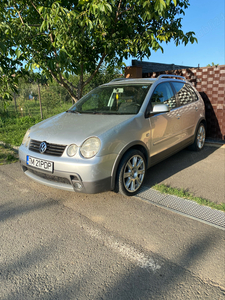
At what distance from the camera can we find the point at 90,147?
299 centimetres

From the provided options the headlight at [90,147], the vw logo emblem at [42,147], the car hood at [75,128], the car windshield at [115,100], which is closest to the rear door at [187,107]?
the car windshield at [115,100]

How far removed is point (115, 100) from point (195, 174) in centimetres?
194

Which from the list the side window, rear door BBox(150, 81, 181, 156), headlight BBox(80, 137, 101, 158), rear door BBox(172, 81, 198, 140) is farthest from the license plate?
rear door BBox(172, 81, 198, 140)

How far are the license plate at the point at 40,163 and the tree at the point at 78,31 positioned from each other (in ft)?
6.86

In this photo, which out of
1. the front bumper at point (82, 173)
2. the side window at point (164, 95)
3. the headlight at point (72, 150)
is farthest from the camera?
the side window at point (164, 95)

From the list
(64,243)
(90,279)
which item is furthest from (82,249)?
(90,279)

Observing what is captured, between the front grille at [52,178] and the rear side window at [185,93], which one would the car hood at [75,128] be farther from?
the rear side window at [185,93]

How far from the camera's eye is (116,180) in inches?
127

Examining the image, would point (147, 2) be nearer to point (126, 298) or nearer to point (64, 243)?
point (64, 243)

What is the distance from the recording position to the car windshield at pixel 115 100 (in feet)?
12.7

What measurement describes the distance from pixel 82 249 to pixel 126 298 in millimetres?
712

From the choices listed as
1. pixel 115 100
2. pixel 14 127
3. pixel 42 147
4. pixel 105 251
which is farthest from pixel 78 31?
pixel 14 127

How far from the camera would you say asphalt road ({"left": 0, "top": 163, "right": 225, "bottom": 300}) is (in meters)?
1.92

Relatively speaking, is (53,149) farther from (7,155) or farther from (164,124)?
(7,155)
